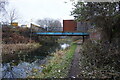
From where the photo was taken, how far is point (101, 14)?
2.97 metres

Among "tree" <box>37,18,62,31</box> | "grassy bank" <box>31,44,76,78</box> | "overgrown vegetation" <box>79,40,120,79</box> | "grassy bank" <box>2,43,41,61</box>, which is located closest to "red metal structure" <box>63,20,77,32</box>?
"grassy bank" <box>31,44,76,78</box>

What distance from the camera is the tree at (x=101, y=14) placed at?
8.75 feet

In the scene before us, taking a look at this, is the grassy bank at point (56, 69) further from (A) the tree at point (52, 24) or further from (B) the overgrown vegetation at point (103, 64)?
(A) the tree at point (52, 24)

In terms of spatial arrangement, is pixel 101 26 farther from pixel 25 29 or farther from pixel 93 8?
pixel 25 29

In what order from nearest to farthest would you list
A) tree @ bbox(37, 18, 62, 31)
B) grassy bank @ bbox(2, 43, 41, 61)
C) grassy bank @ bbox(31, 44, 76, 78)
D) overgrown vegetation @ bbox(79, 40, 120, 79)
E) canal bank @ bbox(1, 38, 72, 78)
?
overgrown vegetation @ bbox(79, 40, 120, 79)
grassy bank @ bbox(31, 44, 76, 78)
canal bank @ bbox(1, 38, 72, 78)
grassy bank @ bbox(2, 43, 41, 61)
tree @ bbox(37, 18, 62, 31)

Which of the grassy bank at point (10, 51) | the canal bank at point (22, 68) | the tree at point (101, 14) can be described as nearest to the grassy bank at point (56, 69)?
the canal bank at point (22, 68)

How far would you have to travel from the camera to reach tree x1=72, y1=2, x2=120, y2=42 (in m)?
2.67

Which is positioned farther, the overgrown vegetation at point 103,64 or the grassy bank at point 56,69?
the grassy bank at point 56,69

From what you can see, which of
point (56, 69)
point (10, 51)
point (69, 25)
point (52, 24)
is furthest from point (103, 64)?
point (52, 24)

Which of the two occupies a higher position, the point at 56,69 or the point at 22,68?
the point at 56,69

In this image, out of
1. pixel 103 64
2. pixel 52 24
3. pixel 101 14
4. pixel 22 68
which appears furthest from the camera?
pixel 52 24

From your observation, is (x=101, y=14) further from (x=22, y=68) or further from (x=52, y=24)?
(x=52, y=24)

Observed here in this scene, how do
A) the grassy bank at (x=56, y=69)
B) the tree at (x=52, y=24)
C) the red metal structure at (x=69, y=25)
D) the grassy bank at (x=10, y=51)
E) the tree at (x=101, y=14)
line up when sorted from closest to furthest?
Answer: 1. the grassy bank at (x=56, y=69)
2. the tree at (x=101, y=14)
3. the red metal structure at (x=69, y=25)
4. the grassy bank at (x=10, y=51)
5. the tree at (x=52, y=24)

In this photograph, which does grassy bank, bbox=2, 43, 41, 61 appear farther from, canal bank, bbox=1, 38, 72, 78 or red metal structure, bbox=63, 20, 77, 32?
red metal structure, bbox=63, 20, 77, 32
